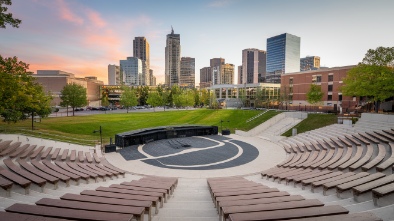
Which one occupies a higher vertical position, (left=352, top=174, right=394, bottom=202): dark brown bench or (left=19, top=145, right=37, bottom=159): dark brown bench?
(left=352, top=174, right=394, bottom=202): dark brown bench

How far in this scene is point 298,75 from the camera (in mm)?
70750

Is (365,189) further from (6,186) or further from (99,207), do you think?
(6,186)

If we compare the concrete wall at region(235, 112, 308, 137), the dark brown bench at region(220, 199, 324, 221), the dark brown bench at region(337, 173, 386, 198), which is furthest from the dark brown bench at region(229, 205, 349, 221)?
the concrete wall at region(235, 112, 308, 137)

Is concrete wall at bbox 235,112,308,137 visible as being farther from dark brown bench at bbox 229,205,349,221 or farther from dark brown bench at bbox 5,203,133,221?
dark brown bench at bbox 5,203,133,221

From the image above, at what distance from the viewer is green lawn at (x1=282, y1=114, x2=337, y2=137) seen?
35.7m

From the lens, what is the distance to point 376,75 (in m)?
32.0

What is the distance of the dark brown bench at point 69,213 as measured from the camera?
512cm

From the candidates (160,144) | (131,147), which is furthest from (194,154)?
(131,147)

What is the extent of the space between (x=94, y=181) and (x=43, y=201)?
27.0 ft

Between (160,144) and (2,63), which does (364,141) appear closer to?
(160,144)

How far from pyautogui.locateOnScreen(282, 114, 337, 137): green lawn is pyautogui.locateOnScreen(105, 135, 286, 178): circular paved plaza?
27.4 feet

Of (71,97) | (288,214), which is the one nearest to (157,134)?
(288,214)

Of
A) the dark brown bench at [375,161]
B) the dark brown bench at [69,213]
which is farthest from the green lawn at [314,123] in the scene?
the dark brown bench at [69,213]

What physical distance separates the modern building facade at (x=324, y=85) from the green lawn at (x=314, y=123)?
70.2 ft
